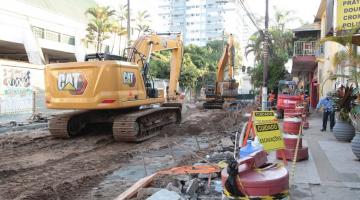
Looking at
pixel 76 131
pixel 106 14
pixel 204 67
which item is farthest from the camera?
pixel 204 67

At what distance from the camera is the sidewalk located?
6.77m

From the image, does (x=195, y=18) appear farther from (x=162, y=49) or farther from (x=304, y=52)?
(x=162, y=49)

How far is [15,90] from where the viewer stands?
23.2 meters

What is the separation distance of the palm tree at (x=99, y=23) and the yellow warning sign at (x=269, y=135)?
42026 millimetres

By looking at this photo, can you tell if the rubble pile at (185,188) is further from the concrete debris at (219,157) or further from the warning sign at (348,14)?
the warning sign at (348,14)

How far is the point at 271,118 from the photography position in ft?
26.7

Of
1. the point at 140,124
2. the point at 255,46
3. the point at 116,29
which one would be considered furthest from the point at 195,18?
the point at 140,124

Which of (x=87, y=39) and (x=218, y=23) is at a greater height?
(x=218, y=23)

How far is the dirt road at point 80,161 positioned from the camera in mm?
7535

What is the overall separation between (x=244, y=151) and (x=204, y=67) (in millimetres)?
61966

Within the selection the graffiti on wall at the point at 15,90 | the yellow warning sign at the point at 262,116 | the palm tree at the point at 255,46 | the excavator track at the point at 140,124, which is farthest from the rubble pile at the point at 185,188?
the palm tree at the point at 255,46

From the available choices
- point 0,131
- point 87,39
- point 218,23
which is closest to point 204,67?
point 87,39

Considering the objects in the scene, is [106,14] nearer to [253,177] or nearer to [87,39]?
[87,39]

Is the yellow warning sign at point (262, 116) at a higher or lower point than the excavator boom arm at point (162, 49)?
lower
